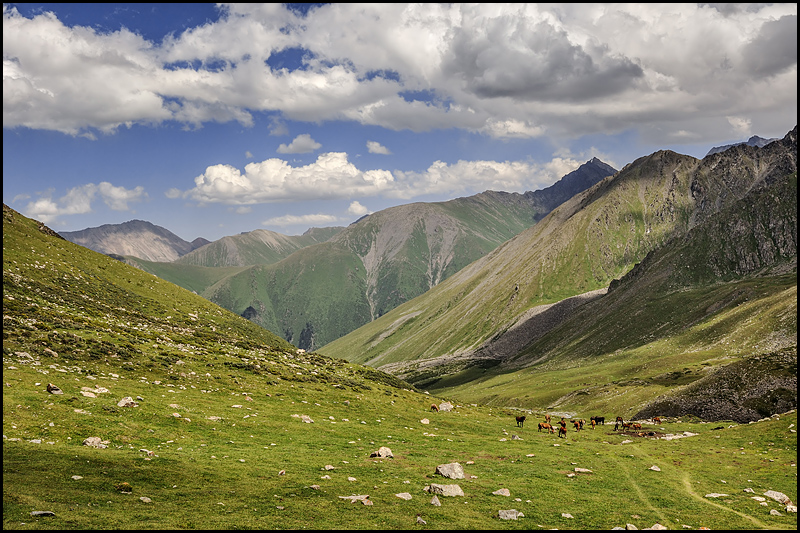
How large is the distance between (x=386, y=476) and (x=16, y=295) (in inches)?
2605

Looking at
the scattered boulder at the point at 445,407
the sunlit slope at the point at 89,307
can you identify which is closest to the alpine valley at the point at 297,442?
the scattered boulder at the point at 445,407

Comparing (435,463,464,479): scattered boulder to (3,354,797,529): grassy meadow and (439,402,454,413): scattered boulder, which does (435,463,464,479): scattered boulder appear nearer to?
(3,354,797,529): grassy meadow

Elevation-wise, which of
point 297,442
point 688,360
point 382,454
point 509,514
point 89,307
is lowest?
point 688,360

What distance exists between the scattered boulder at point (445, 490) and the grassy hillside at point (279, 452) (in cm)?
67

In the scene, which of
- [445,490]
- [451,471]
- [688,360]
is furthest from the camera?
[688,360]

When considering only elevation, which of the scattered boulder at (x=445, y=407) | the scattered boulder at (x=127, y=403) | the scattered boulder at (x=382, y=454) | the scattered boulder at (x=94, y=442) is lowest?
the scattered boulder at (x=445, y=407)

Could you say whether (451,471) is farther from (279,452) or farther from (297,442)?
(297,442)

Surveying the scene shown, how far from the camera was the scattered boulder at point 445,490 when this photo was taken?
29.6 metres

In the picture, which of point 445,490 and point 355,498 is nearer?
point 355,498

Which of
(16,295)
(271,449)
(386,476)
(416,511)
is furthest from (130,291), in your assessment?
(416,511)

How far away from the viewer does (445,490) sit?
2981cm

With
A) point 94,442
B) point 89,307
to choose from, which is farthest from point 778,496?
point 89,307

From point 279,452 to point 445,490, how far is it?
1494 cm

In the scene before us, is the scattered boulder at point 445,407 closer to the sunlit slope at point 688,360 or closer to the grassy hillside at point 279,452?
the grassy hillside at point 279,452
